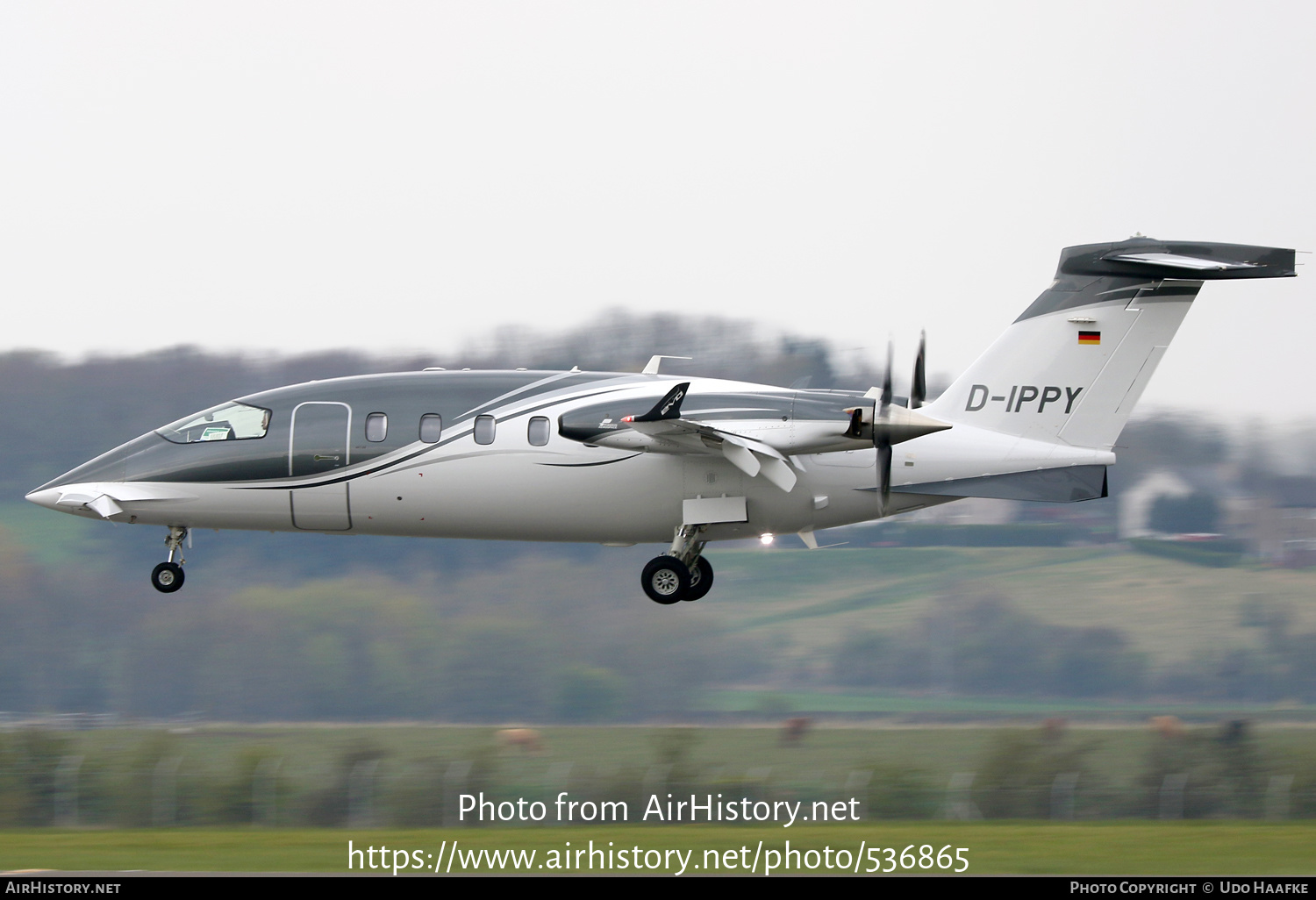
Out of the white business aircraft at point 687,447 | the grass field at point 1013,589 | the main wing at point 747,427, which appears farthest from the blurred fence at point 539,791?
the main wing at point 747,427

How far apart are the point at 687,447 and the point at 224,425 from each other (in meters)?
9.47

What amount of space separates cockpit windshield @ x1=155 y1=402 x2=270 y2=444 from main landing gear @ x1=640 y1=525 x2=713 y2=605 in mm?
8156

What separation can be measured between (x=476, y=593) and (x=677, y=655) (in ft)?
23.8

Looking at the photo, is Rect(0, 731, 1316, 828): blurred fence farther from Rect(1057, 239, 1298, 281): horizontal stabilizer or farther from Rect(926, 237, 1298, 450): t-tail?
Rect(1057, 239, 1298, 281): horizontal stabilizer

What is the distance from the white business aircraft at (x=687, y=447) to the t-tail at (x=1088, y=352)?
3 centimetres

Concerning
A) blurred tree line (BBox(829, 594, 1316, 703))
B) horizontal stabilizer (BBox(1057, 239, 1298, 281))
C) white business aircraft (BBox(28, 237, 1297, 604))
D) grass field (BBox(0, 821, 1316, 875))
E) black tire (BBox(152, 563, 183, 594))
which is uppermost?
horizontal stabilizer (BBox(1057, 239, 1298, 281))

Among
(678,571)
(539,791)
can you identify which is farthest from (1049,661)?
(678,571)

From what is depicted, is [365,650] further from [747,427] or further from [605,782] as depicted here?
[747,427]

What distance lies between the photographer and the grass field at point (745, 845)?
27.0 meters

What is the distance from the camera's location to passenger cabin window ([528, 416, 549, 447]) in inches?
1060

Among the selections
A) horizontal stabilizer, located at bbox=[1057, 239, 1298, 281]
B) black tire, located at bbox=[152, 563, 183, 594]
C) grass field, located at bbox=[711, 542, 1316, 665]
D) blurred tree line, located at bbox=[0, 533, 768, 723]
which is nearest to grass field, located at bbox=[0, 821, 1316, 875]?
black tire, located at bbox=[152, 563, 183, 594]

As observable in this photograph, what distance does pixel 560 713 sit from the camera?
4666 cm

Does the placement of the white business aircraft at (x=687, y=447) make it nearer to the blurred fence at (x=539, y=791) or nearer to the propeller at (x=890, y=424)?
the propeller at (x=890, y=424)

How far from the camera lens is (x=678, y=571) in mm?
26938
